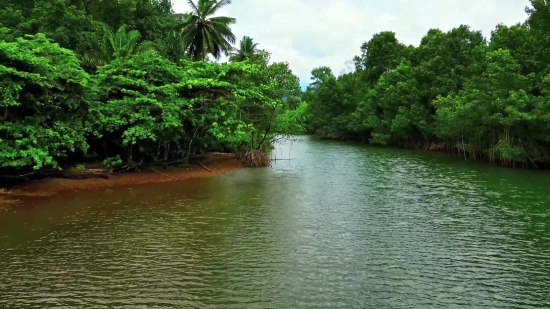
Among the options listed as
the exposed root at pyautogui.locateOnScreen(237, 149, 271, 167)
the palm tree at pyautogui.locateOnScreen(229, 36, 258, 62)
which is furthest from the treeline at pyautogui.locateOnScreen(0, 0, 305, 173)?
the palm tree at pyautogui.locateOnScreen(229, 36, 258, 62)

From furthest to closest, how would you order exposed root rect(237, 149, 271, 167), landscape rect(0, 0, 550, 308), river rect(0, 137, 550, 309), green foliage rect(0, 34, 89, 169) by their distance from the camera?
exposed root rect(237, 149, 271, 167) < green foliage rect(0, 34, 89, 169) < landscape rect(0, 0, 550, 308) < river rect(0, 137, 550, 309)

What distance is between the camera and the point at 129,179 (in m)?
22.2

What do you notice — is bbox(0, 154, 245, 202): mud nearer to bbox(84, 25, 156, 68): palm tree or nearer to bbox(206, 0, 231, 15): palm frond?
bbox(84, 25, 156, 68): palm tree

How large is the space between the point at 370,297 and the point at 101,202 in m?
12.7

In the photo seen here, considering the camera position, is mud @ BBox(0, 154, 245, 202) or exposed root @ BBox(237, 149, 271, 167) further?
exposed root @ BBox(237, 149, 271, 167)

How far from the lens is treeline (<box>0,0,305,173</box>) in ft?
56.2

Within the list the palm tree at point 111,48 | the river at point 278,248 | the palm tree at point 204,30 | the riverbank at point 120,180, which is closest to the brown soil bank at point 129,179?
the riverbank at point 120,180

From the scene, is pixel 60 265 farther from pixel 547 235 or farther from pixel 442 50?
pixel 442 50

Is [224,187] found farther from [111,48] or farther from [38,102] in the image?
[111,48]

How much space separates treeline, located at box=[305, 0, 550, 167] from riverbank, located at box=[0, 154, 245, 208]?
18.7 meters

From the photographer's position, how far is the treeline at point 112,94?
675 inches

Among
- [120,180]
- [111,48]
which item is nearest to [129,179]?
[120,180]

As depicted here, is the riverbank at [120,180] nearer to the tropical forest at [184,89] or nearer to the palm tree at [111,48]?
the tropical forest at [184,89]

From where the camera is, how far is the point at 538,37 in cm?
2867
